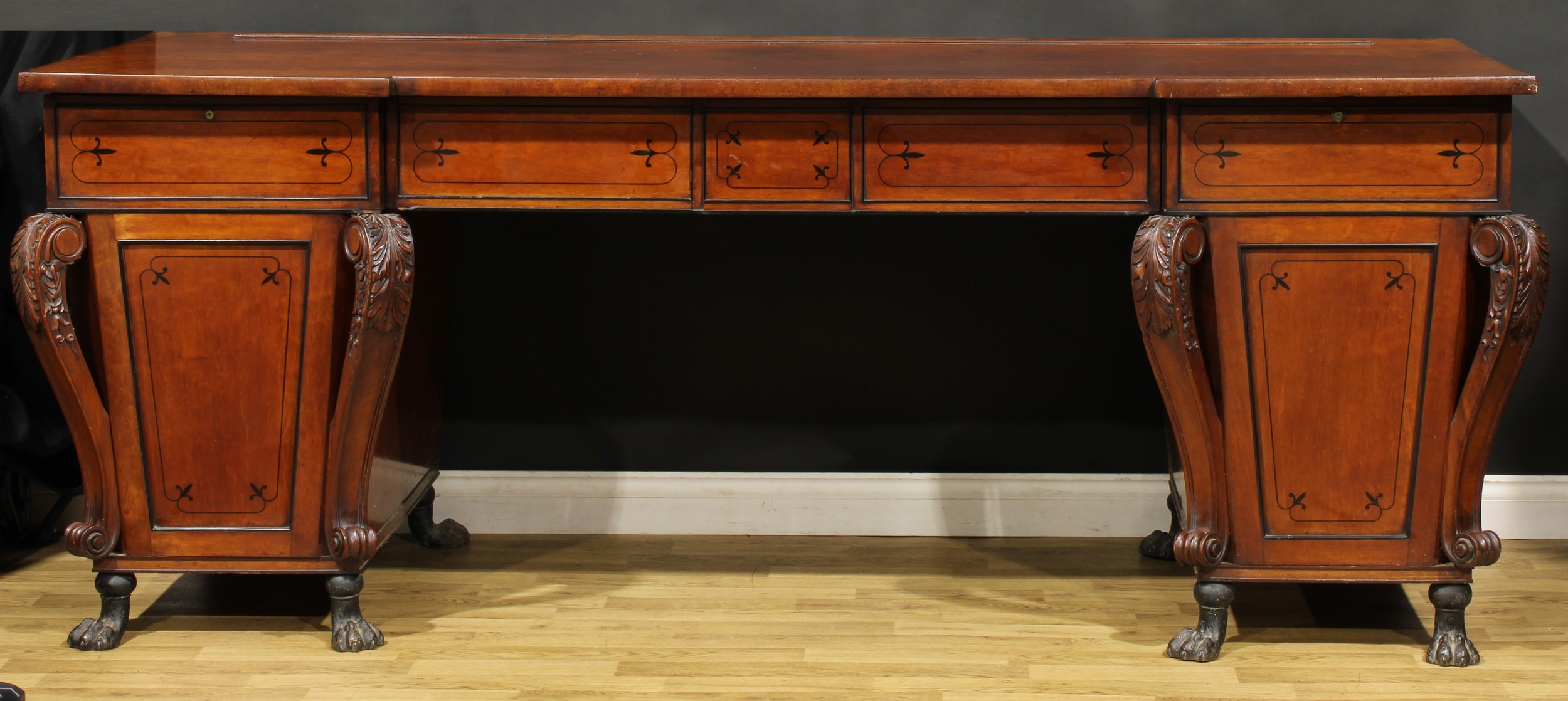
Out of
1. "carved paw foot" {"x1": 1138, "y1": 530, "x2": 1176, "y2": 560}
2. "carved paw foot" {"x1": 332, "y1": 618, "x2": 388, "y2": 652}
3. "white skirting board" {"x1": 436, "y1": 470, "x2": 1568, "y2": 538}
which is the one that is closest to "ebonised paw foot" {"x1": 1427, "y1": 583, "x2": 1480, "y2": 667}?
"carved paw foot" {"x1": 1138, "y1": 530, "x2": 1176, "y2": 560}

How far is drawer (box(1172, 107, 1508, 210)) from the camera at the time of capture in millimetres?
1906

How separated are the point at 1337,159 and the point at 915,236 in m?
0.86

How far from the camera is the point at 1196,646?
6.68 ft

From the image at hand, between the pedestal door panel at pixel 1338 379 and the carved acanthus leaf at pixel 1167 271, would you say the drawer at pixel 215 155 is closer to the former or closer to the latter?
the carved acanthus leaf at pixel 1167 271

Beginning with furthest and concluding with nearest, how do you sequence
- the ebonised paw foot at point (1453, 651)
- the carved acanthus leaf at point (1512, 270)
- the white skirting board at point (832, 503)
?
the white skirting board at point (832, 503), the ebonised paw foot at point (1453, 651), the carved acanthus leaf at point (1512, 270)

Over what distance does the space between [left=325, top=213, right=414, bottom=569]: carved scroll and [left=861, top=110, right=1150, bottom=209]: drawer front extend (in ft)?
2.32

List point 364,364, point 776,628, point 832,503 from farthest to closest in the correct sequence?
point 832,503 < point 776,628 < point 364,364

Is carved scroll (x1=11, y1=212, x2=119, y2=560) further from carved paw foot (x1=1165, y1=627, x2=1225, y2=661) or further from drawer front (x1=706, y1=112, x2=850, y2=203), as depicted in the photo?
carved paw foot (x1=1165, y1=627, x2=1225, y2=661)

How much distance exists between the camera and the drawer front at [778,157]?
1956 mm

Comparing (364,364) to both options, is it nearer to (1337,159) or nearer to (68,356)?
(68,356)

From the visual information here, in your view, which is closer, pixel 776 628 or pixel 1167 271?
pixel 1167 271

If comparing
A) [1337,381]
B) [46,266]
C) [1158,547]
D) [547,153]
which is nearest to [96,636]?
[46,266]

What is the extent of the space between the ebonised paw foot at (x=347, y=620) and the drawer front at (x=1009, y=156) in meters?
1.01

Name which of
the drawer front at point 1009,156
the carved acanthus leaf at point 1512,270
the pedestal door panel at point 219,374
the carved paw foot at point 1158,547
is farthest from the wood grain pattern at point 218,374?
the carved acanthus leaf at point 1512,270
